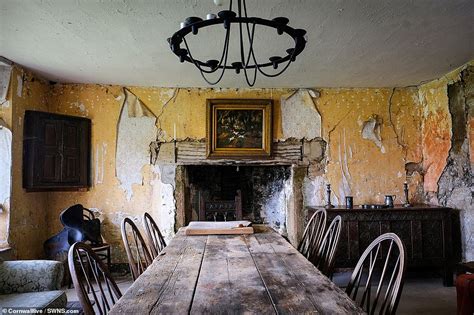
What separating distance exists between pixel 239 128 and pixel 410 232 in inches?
88.3

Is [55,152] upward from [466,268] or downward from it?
upward

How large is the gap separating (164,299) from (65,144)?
3432mm

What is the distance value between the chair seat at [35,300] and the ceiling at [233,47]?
1894 mm

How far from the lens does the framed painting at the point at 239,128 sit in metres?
4.55

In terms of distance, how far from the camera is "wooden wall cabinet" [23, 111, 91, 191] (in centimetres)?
386

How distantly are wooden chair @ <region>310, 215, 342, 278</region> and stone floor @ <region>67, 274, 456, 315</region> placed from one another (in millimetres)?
1203

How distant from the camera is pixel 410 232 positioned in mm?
4047

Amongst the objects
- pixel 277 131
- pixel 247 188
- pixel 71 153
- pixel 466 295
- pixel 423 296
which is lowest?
pixel 423 296

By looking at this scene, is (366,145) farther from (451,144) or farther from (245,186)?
(245,186)

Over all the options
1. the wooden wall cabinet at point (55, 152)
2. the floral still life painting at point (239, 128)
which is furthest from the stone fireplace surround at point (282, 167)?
the wooden wall cabinet at point (55, 152)

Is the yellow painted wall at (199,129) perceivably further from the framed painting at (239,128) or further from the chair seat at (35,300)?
the chair seat at (35,300)

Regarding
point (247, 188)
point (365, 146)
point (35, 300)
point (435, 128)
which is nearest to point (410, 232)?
point (365, 146)

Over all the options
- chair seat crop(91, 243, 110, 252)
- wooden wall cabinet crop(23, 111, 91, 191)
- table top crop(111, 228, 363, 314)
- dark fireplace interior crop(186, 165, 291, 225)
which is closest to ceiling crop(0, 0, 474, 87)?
wooden wall cabinet crop(23, 111, 91, 191)

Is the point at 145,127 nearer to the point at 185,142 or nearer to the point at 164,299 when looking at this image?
the point at 185,142
